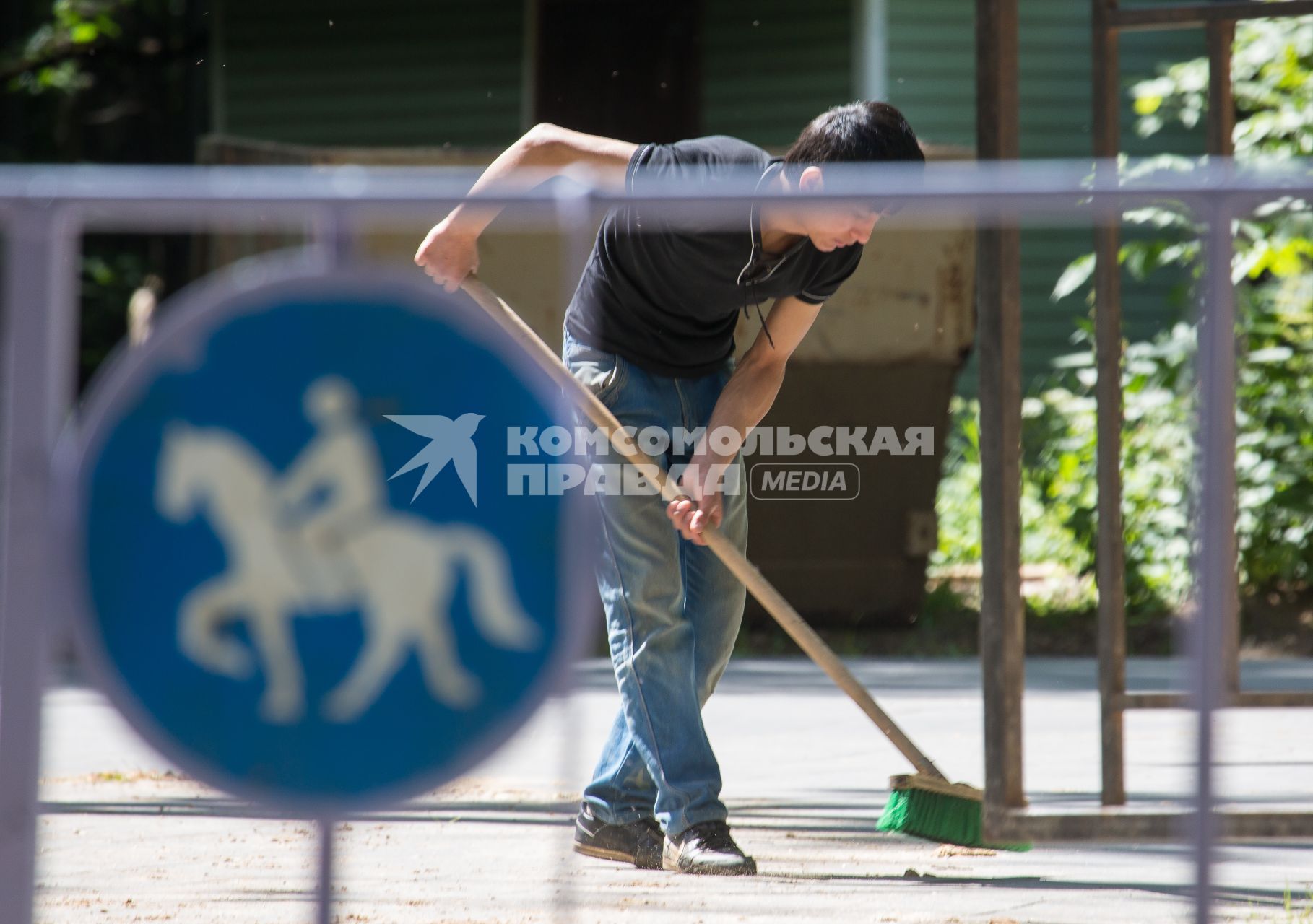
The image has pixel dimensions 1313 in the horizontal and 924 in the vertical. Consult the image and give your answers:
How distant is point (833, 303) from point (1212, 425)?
4.84m

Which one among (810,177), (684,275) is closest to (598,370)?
(684,275)

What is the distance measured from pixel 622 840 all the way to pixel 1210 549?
5.29ft

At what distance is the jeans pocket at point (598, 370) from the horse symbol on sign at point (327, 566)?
1.41 m

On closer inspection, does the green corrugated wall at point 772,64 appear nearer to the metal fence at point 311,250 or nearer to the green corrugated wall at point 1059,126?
the green corrugated wall at point 1059,126

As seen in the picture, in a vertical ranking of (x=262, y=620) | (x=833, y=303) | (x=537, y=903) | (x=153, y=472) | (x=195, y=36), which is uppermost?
(x=195, y=36)

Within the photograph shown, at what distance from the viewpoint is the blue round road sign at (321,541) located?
159cm

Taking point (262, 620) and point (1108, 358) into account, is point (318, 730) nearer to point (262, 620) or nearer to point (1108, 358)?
point (262, 620)

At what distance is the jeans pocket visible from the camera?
9.93ft

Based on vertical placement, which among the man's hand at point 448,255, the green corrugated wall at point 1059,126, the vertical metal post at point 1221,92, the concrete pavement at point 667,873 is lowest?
the concrete pavement at point 667,873

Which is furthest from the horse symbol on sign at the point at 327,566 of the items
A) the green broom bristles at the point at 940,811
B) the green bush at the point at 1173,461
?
the green bush at the point at 1173,461

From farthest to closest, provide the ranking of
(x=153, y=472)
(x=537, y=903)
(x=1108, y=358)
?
1. (x=1108, y=358)
2. (x=537, y=903)
3. (x=153, y=472)

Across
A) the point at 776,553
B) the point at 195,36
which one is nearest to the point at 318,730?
the point at 776,553

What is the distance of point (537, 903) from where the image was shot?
2.62 meters

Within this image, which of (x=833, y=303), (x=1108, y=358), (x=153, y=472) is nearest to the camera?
(x=153, y=472)
